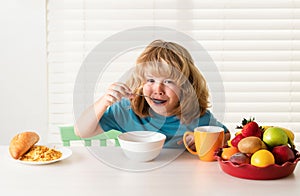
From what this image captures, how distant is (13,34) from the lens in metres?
2.30

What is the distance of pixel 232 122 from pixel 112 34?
809mm

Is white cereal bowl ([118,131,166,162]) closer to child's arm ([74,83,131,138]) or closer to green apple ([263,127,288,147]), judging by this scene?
child's arm ([74,83,131,138])

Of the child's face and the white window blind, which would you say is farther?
the white window blind

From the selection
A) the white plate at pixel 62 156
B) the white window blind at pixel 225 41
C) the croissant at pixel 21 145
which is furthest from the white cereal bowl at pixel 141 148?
the white window blind at pixel 225 41

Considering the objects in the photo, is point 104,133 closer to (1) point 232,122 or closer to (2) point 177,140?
(2) point 177,140

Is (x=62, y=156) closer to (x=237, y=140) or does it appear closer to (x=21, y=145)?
(x=21, y=145)

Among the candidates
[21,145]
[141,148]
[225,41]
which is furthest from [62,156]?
[225,41]

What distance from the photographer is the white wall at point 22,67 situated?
2295mm

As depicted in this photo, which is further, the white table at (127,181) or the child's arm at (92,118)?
the child's arm at (92,118)

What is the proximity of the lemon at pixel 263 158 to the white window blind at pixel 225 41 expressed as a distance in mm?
1279

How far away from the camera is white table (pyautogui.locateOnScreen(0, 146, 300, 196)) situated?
3.51ft

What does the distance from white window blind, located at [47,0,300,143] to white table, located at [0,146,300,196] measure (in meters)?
1.13

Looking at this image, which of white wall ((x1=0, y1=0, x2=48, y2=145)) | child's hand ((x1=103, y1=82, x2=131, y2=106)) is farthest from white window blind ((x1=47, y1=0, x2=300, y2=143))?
child's hand ((x1=103, y1=82, x2=131, y2=106))

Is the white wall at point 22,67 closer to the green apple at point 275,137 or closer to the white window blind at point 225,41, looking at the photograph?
the white window blind at point 225,41
